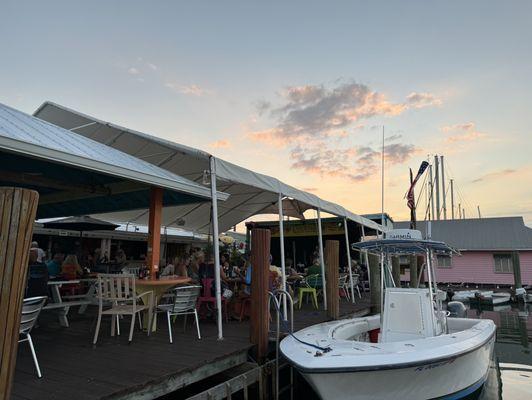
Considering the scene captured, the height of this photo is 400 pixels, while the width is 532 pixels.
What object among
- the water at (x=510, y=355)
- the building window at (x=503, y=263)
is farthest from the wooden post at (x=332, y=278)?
the building window at (x=503, y=263)

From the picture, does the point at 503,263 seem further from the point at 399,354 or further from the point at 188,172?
the point at 399,354

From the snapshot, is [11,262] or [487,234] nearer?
[11,262]

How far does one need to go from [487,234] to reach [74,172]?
28.1 meters

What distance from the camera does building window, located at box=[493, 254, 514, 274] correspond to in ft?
85.2

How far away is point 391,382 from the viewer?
455 centimetres

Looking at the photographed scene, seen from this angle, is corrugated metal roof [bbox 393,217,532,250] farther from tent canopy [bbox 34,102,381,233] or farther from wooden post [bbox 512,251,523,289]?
tent canopy [bbox 34,102,381,233]

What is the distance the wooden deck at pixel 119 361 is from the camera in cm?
346

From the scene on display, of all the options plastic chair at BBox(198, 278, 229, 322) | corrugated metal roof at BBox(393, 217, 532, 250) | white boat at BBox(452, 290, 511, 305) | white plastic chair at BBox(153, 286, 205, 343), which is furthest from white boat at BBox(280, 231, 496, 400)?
corrugated metal roof at BBox(393, 217, 532, 250)

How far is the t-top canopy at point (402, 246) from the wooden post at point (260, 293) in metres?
1.69

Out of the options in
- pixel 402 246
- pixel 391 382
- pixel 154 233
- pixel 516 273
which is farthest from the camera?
pixel 516 273

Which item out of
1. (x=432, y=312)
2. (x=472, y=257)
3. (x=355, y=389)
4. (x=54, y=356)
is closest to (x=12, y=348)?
(x=54, y=356)

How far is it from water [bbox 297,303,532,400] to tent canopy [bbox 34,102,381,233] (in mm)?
3600

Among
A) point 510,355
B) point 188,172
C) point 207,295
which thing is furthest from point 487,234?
point 207,295

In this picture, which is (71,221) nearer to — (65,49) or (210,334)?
(65,49)
